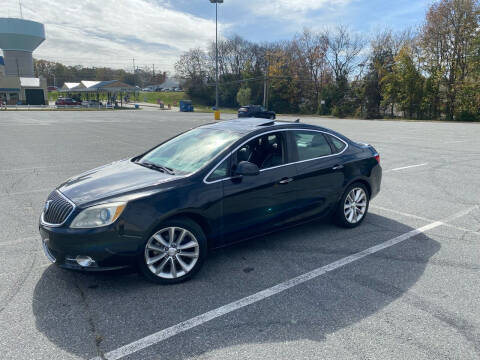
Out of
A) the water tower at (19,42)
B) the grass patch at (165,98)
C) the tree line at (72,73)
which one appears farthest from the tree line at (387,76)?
the tree line at (72,73)

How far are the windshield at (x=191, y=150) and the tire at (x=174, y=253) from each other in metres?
0.67

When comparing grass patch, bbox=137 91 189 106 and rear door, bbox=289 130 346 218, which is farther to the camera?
grass patch, bbox=137 91 189 106

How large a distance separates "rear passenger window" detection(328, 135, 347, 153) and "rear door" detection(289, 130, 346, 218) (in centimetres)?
8

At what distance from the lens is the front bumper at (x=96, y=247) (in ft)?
10.6

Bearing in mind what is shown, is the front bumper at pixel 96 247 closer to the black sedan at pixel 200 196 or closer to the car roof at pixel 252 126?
the black sedan at pixel 200 196

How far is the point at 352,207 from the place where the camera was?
523cm

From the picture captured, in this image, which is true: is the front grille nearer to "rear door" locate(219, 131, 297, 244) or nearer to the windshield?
the windshield

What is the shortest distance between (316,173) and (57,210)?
306 cm

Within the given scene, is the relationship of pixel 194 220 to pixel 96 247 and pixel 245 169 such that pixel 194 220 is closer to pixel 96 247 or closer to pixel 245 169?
pixel 245 169

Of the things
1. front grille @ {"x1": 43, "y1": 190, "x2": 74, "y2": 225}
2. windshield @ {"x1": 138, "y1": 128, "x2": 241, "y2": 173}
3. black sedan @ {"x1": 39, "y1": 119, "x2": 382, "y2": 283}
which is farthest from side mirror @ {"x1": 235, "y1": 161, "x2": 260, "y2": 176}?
front grille @ {"x1": 43, "y1": 190, "x2": 74, "y2": 225}

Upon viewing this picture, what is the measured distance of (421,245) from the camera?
4.66 meters

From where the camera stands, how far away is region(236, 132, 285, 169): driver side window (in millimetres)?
4461

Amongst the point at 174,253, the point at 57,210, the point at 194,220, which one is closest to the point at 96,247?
the point at 57,210

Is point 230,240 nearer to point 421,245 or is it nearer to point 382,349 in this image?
point 382,349
